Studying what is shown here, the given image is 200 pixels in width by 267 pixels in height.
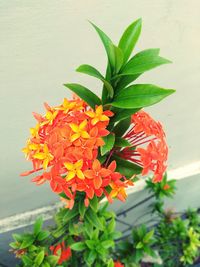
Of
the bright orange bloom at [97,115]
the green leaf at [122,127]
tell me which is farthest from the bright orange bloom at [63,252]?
the bright orange bloom at [97,115]

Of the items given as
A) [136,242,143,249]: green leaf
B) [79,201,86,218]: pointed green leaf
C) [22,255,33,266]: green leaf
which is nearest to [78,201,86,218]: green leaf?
[79,201,86,218]: pointed green leaf

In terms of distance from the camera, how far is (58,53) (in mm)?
1402

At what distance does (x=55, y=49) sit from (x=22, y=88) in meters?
0.21

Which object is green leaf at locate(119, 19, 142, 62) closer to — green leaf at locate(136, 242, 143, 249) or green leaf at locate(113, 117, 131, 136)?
green leaf at locate(113, 117, 131, 136)

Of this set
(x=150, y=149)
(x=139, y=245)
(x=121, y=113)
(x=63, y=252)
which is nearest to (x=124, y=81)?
(x=121, y=113)

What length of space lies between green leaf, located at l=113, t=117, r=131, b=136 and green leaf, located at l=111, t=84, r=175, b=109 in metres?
0.11

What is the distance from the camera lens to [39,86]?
147 centimetres

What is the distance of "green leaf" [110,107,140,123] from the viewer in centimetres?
98

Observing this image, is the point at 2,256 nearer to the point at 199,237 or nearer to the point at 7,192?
the point at 7,192

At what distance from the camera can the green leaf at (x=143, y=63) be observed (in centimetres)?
90

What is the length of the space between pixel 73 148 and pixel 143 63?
29 cm

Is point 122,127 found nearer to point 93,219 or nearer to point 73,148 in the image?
point 73,148

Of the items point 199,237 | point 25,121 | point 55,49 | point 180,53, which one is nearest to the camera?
point 55,49

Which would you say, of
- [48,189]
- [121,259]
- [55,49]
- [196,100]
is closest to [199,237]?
[121,259]
